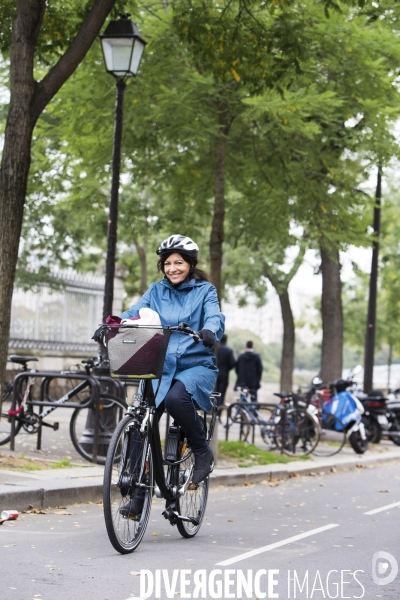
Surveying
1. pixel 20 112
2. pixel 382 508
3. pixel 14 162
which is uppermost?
pixel 20 112

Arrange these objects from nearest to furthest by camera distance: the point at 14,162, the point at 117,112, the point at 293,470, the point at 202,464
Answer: the point at 202,464 < the point at 14,162 < the point at 117,112 < the point at 293,470

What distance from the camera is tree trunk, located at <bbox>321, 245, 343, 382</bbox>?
2023 cm

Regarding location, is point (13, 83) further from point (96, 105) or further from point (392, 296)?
point (392, 296)

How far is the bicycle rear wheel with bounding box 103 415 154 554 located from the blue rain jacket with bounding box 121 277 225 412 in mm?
336

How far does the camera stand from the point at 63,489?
8742mm

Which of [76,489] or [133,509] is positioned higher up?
[133,509]

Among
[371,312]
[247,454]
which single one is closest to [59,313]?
[371,312]

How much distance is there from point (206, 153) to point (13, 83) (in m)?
4.92

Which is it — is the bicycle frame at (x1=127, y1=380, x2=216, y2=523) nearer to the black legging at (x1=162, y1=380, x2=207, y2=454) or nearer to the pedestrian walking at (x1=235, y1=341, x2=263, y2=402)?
the black legging at (x1=162, y1=380, x2=207, y2=454)

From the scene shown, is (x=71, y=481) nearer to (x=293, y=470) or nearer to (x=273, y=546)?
(x=273, y=546)

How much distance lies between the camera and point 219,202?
13344mm

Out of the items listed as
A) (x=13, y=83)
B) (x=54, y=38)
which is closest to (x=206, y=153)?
(x=54, y=38)

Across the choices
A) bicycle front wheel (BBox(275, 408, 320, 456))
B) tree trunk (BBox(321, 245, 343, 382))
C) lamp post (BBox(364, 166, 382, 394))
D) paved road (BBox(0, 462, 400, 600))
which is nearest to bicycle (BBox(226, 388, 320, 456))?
bicycle front wheel (BBox(275, 408, 320, 456))

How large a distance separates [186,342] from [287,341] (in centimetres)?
2237
